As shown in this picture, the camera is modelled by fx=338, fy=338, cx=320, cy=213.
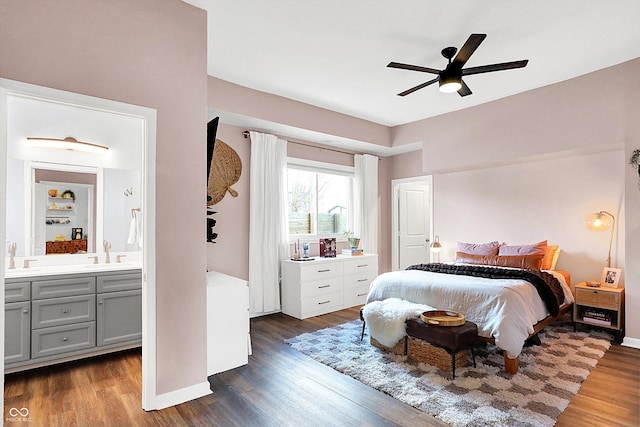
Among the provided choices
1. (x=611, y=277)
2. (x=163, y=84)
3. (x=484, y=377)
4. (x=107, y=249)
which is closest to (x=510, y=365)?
(x=484, y=377)

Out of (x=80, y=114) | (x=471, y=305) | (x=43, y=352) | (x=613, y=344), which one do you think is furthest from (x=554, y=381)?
(x=80, y=114)

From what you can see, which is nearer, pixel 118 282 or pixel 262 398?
pixel 262 398

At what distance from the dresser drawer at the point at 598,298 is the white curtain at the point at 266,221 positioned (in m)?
3.58

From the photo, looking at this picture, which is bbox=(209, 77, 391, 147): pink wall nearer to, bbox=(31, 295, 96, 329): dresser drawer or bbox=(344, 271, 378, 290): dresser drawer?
bbox=(344, 271, 378, 290): dresser drawer

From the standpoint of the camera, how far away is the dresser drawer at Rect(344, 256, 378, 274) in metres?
5.13

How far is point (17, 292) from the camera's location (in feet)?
9.33

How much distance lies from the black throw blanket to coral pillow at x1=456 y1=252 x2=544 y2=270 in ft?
0.80

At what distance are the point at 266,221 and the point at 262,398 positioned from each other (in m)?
2.54

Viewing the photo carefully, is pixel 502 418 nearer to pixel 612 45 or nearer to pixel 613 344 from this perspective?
pixel 613 344

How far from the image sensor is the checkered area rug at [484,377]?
2.26m

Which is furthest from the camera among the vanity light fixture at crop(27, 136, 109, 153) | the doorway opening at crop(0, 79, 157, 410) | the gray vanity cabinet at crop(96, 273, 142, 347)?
the vanity light fixture at crop(27, 136, 109, 153)

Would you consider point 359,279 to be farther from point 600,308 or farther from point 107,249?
point 107,249

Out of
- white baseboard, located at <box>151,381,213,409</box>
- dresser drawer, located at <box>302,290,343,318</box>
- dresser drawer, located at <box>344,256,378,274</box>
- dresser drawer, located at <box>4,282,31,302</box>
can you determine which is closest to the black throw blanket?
dresser drawer, located at <box>344,256,378,274</box>

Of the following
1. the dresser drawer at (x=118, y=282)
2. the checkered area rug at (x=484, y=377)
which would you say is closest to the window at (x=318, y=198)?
the checkered area rug at (x=484, y=377)
